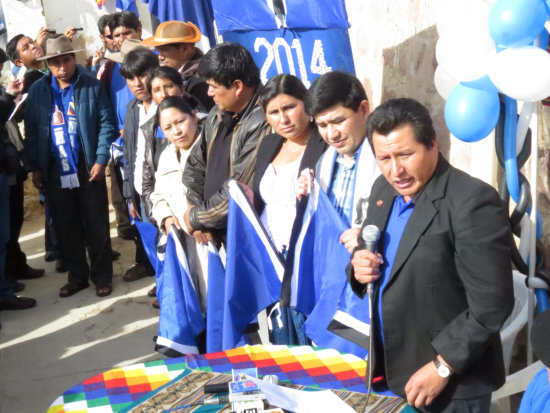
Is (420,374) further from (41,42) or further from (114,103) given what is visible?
(41,42)

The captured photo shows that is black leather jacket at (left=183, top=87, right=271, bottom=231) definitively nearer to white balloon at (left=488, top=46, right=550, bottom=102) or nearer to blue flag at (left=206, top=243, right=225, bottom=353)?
blue flag at (left=206, top=243, right=225, bottom=353)

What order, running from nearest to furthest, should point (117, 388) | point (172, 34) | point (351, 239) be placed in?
point (117, 388) < point (351, 239) < point (172, 34)

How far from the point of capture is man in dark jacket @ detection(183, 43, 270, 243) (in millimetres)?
3631

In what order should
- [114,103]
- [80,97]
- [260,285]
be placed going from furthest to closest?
1. [114,103]
2. [80,97]
3. [260,285]

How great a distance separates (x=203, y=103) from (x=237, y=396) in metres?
2.94

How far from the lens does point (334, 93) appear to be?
2910 mm

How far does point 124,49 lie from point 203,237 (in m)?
2.72

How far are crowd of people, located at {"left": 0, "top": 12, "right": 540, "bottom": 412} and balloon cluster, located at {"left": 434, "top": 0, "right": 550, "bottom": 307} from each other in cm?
41

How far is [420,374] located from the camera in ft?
7.09

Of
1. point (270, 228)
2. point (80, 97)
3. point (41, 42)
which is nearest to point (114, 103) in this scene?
point (80, 97)

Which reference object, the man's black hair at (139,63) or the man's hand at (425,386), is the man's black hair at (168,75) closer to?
the man's black hair at (139,63)

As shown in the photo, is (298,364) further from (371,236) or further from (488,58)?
(488,58)

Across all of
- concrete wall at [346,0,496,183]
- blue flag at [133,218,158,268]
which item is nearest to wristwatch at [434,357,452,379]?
concrete wall at [346,0,496,183]

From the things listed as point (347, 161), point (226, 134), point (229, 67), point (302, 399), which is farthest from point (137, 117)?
point (302, 399)
